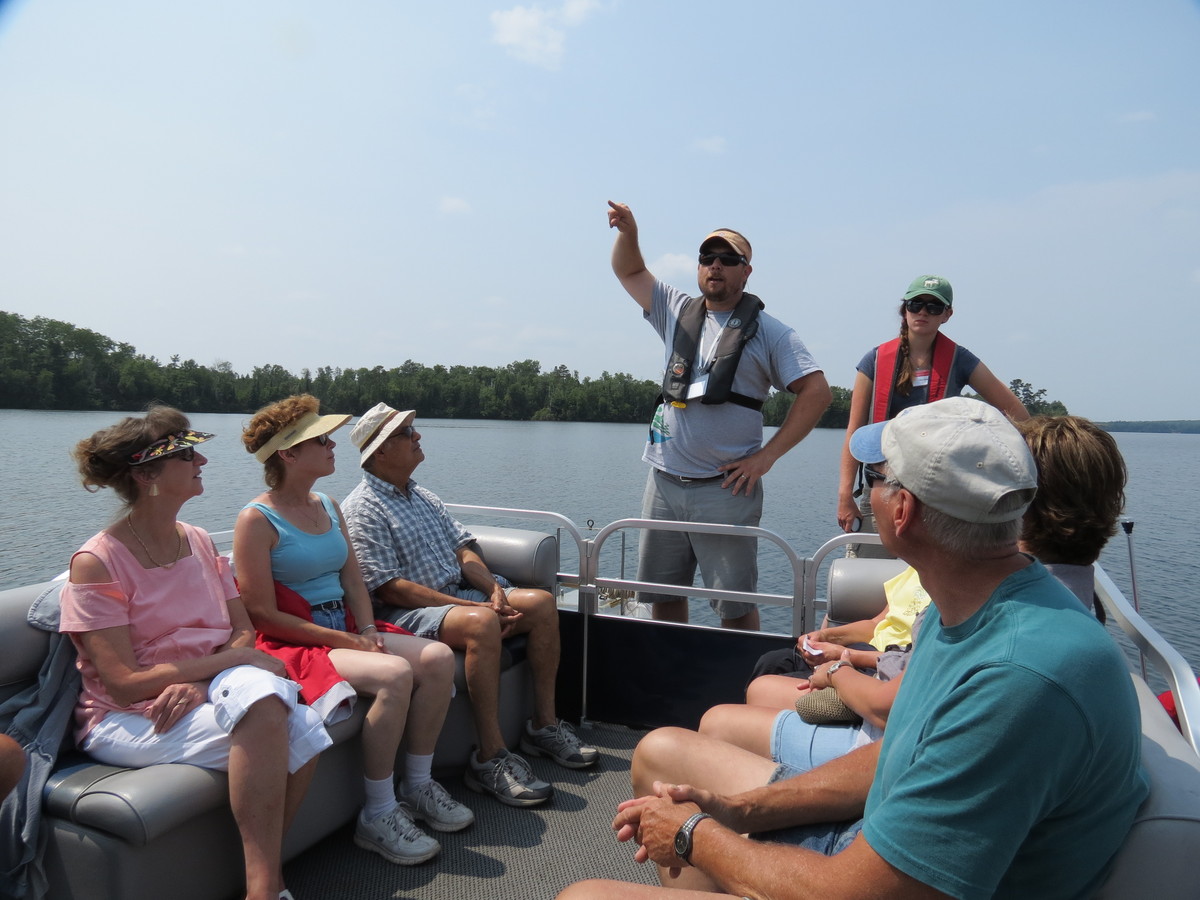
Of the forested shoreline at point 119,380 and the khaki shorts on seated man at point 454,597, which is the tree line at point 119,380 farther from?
the khaki shorts on seated man at point 454,597

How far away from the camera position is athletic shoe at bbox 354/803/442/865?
248 centimetres

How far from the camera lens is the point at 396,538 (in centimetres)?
318

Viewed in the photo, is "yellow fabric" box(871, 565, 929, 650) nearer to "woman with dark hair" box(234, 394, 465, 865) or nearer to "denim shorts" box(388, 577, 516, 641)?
"woman with dark hair" box(234, 394, 465, 865)

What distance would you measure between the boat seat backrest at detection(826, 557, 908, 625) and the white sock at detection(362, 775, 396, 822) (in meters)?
1.61

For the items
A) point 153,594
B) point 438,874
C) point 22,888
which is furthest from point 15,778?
point 438,874

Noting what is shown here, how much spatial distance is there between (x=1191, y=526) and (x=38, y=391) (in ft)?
82.9

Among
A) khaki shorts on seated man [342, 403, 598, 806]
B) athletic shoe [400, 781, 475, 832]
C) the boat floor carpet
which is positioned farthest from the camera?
khaki shorts on seated man [342, 403, 598, 806]

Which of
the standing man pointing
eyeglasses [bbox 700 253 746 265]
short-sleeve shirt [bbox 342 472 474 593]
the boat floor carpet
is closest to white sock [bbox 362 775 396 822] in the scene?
the boat floor carpet

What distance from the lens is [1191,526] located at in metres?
12.3

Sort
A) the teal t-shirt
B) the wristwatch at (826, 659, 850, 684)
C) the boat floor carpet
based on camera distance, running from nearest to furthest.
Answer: the teal t-shirt < the wristwatch at (826, 659, 850, 684) < the boat floor carpet

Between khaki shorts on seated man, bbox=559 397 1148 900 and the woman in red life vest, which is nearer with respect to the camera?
khaki shorts on seated man, bbox=559 397 1148 900

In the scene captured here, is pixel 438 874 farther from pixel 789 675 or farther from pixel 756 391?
pixel 756 391

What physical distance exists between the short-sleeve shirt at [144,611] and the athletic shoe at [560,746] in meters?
1.32

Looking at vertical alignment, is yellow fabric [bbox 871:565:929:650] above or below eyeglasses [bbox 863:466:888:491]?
below
